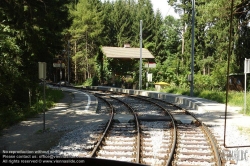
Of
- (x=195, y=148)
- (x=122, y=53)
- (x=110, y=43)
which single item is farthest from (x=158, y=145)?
(x=110, y=43)

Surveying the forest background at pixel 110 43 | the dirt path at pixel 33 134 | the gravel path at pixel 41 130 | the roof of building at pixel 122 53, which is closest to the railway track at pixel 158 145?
the gravel path at pixel 41 130

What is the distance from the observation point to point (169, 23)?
7781cm

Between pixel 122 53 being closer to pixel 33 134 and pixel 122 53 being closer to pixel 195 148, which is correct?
pixel 33 134

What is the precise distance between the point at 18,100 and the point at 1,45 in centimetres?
705

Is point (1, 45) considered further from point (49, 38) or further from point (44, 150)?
point (49, 38)

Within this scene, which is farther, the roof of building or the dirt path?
the roof of building

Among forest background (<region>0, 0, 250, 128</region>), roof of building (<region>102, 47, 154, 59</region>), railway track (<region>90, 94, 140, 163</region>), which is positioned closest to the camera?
railway track (<region>90, 94, 140, 163</region>)

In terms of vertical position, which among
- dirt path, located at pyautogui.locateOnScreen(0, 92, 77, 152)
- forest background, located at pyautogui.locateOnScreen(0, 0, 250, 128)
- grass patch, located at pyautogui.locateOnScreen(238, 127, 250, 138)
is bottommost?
grass patch, located at pyautogui.locateOnScreen(238, 127, 250, 138)

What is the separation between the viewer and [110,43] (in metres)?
77.9

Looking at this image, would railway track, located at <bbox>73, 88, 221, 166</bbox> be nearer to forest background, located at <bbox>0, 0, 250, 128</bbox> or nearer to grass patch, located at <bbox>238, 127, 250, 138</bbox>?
grass patch, located at <bbox>238, 127, 250, 138</bbox>

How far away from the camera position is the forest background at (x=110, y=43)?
1262 centimetres

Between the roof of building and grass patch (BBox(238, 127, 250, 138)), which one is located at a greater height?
the roof of building

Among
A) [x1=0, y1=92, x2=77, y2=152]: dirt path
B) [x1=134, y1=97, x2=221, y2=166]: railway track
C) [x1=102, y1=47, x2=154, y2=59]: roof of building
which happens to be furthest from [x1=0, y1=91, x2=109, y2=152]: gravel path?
[x1=102, y1=47, x2=154, y2=59]: roof of building

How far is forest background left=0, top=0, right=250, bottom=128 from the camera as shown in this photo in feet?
41.4
